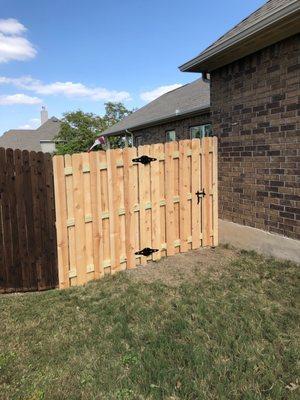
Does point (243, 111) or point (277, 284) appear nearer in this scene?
point (277, 284)

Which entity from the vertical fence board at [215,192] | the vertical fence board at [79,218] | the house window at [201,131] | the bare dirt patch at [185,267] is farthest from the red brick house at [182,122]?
the vertical fence board at [79,218]

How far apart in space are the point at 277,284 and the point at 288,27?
135 inches

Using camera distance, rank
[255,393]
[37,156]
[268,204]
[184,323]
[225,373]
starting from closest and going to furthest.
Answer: [255,393], [225,373], [184,323], [37,156], [268,204]

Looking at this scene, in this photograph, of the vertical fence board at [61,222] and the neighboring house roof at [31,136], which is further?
the neighboring house roof at [31,136]

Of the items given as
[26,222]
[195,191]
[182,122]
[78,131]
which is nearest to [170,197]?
[195,191]

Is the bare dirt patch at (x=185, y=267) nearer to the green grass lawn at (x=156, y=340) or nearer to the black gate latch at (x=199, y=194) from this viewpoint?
the green grass lawn at (x=156, y=340)

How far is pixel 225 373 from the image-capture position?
274 centimetres

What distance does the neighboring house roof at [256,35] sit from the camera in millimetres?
4281

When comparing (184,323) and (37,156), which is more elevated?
(37,156)

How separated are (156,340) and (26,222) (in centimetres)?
232

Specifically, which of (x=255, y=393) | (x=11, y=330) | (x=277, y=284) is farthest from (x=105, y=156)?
(x=255, y=393)

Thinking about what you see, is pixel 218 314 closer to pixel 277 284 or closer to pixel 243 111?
pixel 277 284

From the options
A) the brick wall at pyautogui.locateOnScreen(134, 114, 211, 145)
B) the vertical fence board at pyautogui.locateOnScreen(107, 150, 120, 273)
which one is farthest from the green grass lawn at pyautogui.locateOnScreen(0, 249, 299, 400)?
the brick wall at pyautogui.locateOnScreen(134, 114, 211, 145)

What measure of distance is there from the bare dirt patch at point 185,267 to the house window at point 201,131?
19.0 feet
